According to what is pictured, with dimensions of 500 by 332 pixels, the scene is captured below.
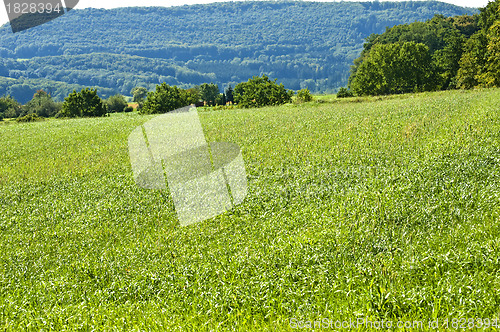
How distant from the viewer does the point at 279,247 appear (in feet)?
21.8

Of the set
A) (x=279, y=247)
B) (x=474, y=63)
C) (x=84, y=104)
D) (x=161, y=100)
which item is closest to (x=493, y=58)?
(x=474, y=63)

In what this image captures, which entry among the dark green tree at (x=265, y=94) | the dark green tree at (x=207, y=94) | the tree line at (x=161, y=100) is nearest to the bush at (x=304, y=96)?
the tree line at (x=161, y=100)

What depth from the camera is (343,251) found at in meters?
6.17

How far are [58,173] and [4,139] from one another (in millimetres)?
16562

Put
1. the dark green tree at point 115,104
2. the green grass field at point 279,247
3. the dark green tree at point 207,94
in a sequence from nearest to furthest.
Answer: the green grass field at point 279,247 < the dark green tree at point 115,104 < the dark green tree at point 207,94

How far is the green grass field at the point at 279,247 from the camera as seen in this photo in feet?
16.3

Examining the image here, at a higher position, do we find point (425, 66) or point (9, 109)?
point (425, 66)

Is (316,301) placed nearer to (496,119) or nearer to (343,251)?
(343,251)

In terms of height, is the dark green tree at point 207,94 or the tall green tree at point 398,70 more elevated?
the tall green tree at point 398,70

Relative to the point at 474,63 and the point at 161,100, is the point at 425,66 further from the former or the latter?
the point at 161,100

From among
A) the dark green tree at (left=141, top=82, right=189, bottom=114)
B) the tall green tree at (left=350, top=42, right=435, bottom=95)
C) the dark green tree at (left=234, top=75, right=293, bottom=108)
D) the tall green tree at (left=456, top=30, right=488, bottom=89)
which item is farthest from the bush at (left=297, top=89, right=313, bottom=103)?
the dark green tree at (left=141, top=82, right=189, bottom=114)

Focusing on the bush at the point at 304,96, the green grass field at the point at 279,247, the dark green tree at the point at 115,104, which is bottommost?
the dark green tree at the point at 115,104

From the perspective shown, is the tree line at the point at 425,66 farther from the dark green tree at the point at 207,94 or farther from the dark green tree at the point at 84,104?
the dark green tree at the point at 84,104

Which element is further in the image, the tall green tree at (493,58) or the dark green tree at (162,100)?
the dark green tree at (162,100)
